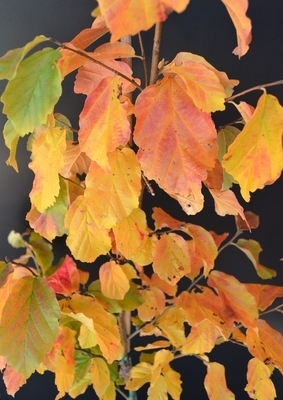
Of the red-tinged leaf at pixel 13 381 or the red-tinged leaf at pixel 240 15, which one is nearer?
the red-tinged leaf at pixel 240 15

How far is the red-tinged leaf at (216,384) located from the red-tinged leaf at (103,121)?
443mm

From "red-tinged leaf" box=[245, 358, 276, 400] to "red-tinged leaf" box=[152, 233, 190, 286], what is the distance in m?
0.18

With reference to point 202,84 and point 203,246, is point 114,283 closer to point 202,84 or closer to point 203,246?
point 203,246

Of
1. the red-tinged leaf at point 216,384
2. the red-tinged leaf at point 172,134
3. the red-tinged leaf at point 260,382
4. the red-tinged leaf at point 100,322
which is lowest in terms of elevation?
the red-tinged leaf at point 216,384

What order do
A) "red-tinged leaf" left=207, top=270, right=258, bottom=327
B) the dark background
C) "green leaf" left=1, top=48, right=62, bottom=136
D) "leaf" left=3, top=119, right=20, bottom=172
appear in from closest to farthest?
1. "green leaf" left=1, top=48, right=62, bottom=136
2. "leaf" left=3, top=119, right=20, bottom=172
3. "red-tinged leaf" left=207, top=270, right=258, bottom=327
4. the dark background

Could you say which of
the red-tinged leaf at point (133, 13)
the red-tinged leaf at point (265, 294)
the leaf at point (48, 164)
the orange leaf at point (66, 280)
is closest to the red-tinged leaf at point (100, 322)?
the orange leaf at point (66, 280)

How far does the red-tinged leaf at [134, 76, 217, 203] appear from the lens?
0.44 meters

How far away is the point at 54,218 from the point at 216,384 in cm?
39

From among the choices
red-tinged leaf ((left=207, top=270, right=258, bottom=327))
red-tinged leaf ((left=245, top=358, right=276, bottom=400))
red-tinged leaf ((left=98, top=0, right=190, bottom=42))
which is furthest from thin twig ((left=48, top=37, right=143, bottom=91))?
red-tinged leaf ((left=245, top=358, right=276, bottom=400))

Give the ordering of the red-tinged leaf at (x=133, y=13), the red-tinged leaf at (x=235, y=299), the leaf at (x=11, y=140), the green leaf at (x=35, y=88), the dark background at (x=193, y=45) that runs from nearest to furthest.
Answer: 1. the red-tinged leaf at (x=133, y=13)
2. the green leaf at (x=35, y=88)
3. the leaf at (x=11, y=140)
4. the red-tinged leaf at (x=235, y=299)
5. the dark background at (x=193, y=45)

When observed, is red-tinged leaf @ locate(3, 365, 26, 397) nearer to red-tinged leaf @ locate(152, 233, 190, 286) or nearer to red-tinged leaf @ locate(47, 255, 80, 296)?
red-tinged leaf @ locate(47, 255, 80, 296)

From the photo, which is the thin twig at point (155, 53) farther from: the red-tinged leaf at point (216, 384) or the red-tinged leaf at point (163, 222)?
the red-tinged leaf at point (216, 384)

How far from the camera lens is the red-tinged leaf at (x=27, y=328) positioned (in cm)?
49

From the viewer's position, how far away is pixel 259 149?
1.42 feet
